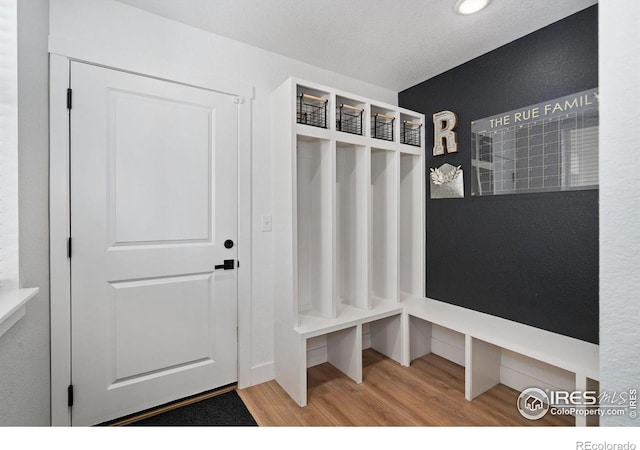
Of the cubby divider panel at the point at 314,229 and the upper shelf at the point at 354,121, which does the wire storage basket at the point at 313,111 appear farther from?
the cubby divider panel at the point at 314,229

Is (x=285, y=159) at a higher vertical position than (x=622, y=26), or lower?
lower

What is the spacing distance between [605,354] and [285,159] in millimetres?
1925

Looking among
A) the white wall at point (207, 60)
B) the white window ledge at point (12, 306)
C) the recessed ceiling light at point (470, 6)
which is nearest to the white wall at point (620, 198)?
the recessed ceiling light at point (470, 6)

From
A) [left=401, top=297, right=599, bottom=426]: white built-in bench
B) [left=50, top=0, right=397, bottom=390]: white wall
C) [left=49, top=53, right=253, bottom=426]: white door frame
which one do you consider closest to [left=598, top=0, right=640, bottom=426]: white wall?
[left=401, top=297, right=599, bottom=426]: white built-in bench

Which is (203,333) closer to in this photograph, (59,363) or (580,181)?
(59,363)

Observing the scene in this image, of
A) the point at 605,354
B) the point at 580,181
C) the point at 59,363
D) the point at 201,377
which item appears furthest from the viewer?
the point at 201,377

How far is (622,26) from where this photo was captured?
1246 mm

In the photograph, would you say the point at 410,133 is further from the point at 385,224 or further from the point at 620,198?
the point at 620,198

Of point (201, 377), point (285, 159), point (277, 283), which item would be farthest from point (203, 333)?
point (285, 159)

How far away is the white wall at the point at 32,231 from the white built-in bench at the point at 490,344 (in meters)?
2.28

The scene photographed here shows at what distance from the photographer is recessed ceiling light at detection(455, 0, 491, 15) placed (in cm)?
174

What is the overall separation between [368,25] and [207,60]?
108cm

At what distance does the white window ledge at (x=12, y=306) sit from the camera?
3.64ft

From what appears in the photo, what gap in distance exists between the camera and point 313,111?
91.1 inches
